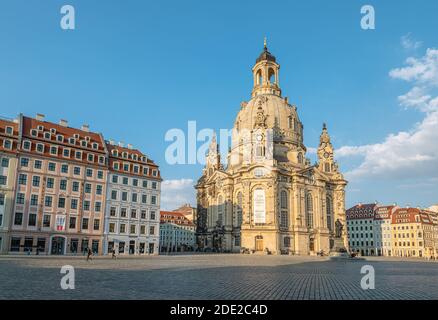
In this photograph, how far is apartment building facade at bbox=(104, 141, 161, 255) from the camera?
61.6 metres

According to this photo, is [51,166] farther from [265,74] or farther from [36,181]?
[265,74]

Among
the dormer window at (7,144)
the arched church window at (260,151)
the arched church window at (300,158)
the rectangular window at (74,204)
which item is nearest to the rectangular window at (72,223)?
the rectangular window at (74,204)

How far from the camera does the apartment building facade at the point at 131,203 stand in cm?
6162

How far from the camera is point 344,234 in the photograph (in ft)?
318

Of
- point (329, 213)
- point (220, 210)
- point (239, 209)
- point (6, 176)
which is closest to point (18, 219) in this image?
point (6, 176)

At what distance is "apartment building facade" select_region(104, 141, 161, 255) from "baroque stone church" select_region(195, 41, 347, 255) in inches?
941

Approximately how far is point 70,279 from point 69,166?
42398 mm

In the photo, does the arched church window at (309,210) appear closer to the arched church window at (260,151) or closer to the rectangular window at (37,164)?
the arched church window at (260,151)

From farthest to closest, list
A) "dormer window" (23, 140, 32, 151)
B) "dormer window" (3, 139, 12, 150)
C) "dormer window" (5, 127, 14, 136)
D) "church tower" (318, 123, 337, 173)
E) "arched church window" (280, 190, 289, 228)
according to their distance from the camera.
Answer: "church tower" (318, 123, 337, 173), "arched church window" (280, 190, 289, 228), "dormer window" (23, 140, 32, 151), "dormer window" (5, 127, 14, 136), "dormer window" (3, 139, 12, 150)

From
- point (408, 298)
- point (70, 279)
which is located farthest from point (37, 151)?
point (408, 298)

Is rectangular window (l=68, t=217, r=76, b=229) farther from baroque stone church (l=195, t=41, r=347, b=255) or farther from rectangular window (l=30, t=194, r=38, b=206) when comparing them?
baroque stone church (l=195, t=41, r=347, b=255)

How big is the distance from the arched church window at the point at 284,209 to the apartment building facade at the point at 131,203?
31.1 metres

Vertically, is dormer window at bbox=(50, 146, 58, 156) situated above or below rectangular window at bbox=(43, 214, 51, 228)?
above

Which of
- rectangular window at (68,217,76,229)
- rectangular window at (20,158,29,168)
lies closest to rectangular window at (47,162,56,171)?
rectangular window at (20,158,29,168)
